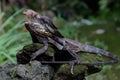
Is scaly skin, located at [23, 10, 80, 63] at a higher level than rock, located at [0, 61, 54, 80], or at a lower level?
higher

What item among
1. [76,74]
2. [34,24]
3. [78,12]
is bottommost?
[78,12]

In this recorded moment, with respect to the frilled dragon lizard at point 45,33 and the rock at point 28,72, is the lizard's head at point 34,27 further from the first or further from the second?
the rock at point 28,72

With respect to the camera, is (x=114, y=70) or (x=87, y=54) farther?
(x=114, y=70)

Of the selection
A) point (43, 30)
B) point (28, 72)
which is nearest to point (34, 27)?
point (43, 30)

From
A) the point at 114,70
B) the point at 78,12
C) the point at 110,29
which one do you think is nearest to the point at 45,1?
the point at 78,12

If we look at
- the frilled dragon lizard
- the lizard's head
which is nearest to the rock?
the frilled dragon lizard

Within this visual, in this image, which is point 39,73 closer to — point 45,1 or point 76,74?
point 76,74

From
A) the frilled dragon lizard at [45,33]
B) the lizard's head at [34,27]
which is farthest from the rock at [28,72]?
the lizard's head at [34,27]

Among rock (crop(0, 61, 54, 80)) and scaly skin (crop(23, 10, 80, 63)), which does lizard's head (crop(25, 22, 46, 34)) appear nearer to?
scaly skin (crop(23, 10, 80, 63))

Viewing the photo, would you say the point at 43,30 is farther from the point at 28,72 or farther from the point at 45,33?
the point at 28,72

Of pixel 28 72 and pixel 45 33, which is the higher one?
pixel 45 33

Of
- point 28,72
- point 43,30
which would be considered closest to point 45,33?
point 43,30
